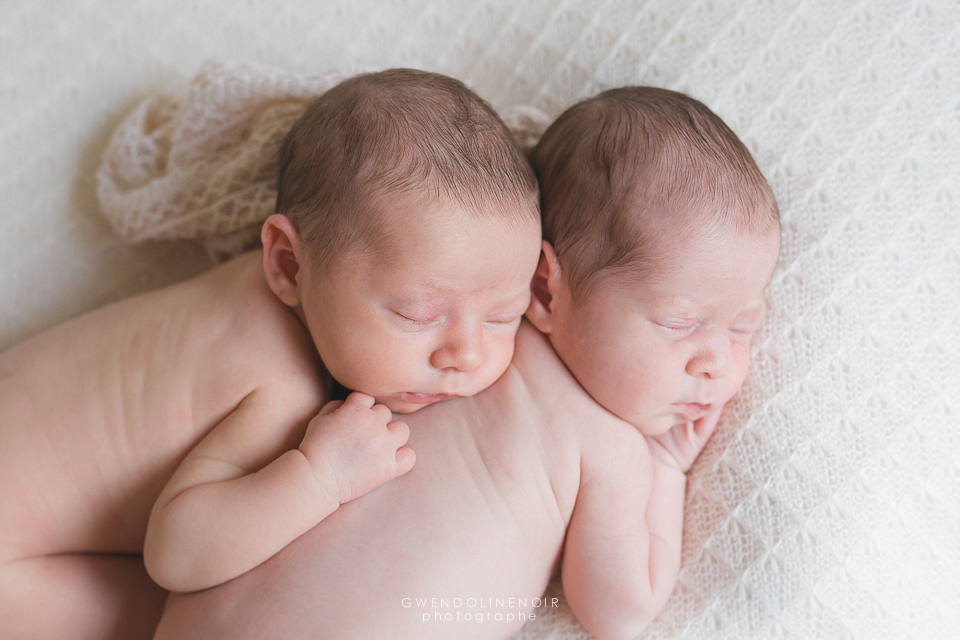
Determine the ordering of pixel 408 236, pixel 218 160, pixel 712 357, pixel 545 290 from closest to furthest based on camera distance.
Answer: pixel 408 236
pixel 712 357
pixel 545 290
pixel 218 160

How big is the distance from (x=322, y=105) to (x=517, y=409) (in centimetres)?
66

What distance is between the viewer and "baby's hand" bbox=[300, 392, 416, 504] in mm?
1181

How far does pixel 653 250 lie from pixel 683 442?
0.43 m

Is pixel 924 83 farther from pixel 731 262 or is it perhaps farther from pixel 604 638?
pixel 604 638

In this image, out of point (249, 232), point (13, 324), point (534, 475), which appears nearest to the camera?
point (534, 475)

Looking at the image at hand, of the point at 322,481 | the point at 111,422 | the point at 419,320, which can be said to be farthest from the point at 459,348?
the point at 111,422

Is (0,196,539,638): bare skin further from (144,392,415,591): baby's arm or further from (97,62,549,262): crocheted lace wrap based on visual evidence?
(97,62,549,262): crocheted lace wrap

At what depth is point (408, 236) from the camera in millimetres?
1126

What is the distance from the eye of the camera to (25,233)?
169 centimetres

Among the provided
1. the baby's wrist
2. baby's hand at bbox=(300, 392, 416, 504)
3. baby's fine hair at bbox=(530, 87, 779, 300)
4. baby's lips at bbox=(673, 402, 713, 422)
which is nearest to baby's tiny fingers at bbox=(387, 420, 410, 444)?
baby's hand at bbox=(300, 392, 416, 504)

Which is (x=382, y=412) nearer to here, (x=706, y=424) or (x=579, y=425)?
(x=579, y=425)

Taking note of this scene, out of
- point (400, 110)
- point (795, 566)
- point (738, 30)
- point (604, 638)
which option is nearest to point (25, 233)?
point (400, 110)

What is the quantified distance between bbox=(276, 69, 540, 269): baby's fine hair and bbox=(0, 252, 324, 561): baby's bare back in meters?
0.23

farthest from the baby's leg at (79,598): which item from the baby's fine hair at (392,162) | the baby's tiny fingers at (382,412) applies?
the baby's fine hair at (392,162)
